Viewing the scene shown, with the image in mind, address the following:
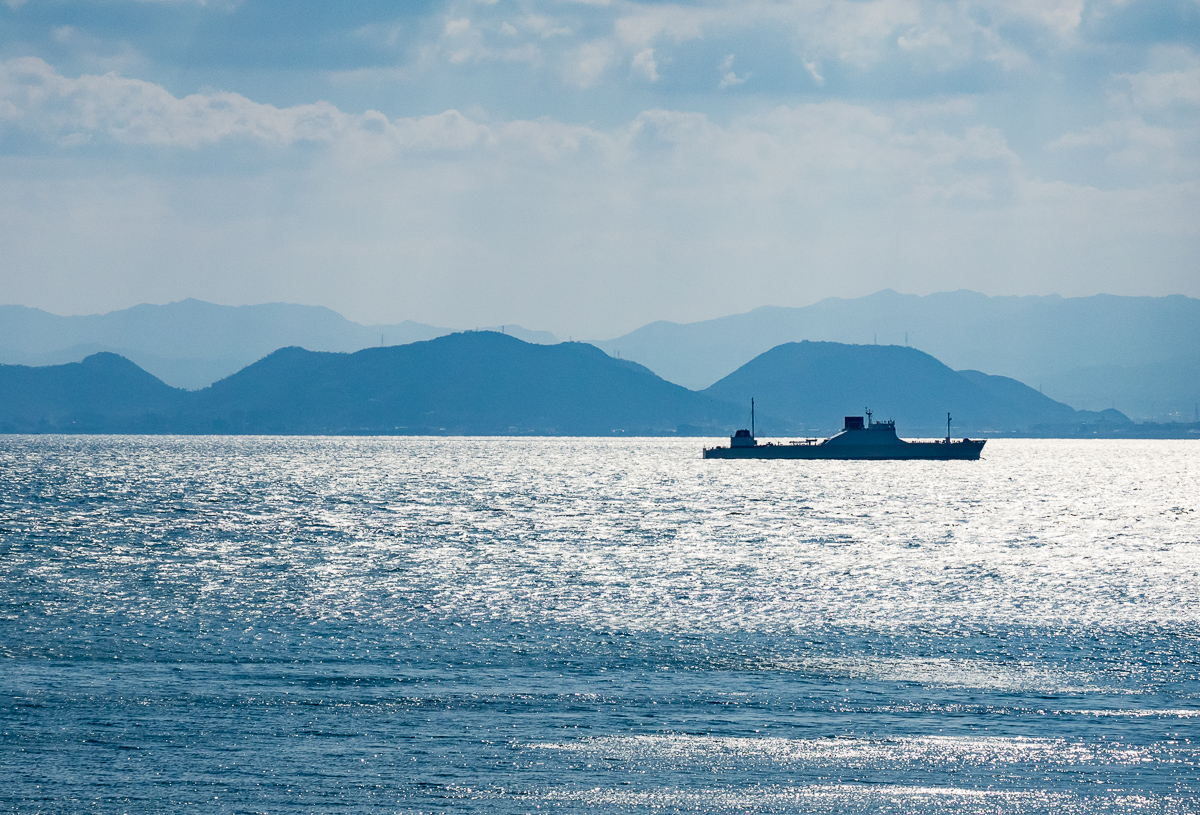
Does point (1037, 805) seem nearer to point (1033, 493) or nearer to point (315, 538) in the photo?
point (315, 538)

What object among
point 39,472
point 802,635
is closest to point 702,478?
point 39,472

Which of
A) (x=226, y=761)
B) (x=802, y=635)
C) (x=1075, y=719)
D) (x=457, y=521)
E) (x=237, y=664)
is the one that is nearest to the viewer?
(x=226, y=761)

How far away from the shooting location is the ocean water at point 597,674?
22453mm

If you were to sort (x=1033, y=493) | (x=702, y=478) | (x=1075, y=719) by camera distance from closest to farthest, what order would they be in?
(x=1075, y=719) < (x=1033, y=493) < (x=702, y=478)

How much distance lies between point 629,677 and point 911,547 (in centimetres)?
4527

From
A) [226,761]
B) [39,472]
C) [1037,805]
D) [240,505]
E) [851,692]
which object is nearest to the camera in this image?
[1037,805]

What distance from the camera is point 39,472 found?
194 m

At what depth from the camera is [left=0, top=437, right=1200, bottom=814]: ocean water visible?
73.7ft

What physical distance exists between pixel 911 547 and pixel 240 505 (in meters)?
66.0

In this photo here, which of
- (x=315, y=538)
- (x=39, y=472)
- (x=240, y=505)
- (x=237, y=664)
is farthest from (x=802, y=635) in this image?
(x=39, y=472)

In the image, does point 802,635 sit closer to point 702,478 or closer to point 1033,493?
point 1033,493

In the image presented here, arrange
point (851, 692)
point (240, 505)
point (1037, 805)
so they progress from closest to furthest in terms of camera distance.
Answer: point (1037, 805) < point (851, 692) < point (240, 505)

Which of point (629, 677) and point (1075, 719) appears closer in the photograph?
point (1075, 719)

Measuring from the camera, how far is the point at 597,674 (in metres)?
33.0
